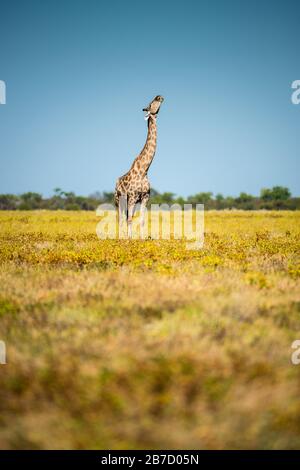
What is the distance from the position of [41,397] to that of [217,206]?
4773 inches

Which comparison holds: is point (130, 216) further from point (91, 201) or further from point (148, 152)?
point (91, 201)

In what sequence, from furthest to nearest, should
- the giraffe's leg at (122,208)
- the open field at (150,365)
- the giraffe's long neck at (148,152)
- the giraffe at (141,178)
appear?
the giraffe's leg at (122,208) → the giraffe's long neck at (148,152) → the giraffe at (141,178) → the open field at (150,365)

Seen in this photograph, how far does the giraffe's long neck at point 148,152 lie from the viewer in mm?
12500

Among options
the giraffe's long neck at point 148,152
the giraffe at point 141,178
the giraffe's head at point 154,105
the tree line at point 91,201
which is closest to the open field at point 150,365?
the giraffe at point 141,178

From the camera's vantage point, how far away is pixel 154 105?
12430mm

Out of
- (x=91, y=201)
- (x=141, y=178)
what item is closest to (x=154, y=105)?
(x=141, y=178)

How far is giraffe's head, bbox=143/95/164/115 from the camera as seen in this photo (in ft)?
40.2

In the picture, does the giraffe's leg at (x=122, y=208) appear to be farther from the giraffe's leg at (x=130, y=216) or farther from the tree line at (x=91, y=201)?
the tree line at (x=91, y=201)

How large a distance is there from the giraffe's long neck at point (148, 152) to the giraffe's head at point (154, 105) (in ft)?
0.75

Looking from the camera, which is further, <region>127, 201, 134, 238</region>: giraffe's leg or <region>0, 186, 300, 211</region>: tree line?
<region>0, 186, 300, 211</region>: tree line

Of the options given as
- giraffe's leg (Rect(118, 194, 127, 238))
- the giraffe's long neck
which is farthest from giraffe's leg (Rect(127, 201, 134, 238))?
the giraffe's long neck

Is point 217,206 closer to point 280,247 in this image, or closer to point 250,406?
point 280,247

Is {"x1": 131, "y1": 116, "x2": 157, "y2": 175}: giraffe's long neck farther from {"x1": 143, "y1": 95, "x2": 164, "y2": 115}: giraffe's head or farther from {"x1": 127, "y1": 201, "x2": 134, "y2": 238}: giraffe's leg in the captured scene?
{"x1": 127, "y1": 201, "x2": 134, "y2": 238}: giraffe's leg
